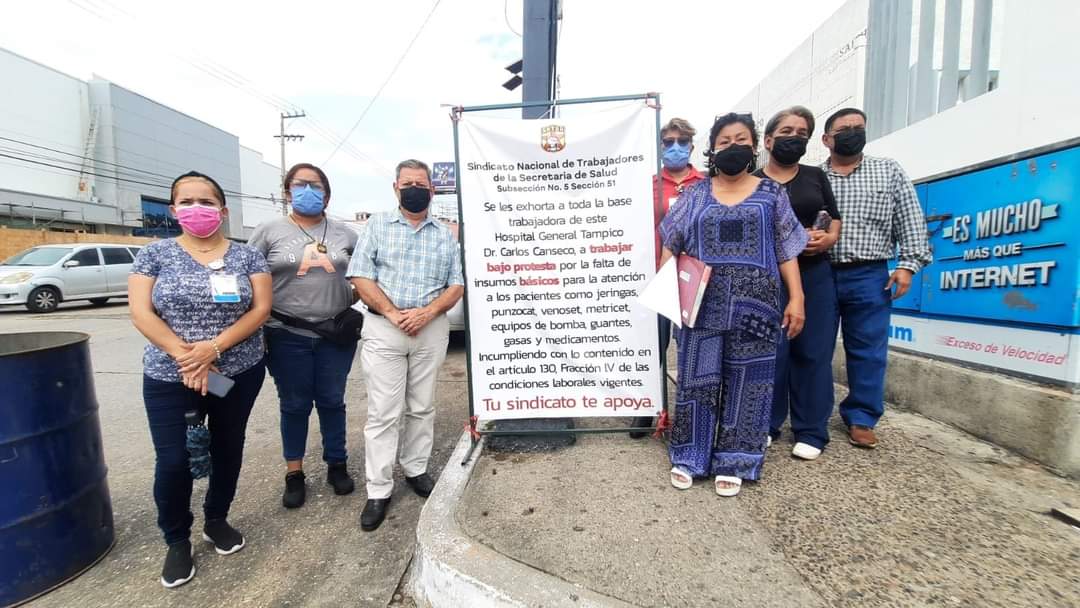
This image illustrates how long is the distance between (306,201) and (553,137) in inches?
56.8

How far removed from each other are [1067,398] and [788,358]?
1272 mm

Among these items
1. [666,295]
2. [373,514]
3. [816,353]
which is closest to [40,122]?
[373,514]

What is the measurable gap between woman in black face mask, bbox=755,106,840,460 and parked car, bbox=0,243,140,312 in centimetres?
1467

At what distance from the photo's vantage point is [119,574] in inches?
89.9

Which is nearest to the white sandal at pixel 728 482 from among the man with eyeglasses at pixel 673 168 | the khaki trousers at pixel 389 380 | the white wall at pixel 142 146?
the man with eyeglasses at pixel 673 168

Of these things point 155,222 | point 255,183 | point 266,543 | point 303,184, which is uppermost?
point 255,183

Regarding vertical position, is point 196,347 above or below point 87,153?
below

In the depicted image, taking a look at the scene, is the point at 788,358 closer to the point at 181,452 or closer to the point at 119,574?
the point at 181,452

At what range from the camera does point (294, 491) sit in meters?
2.91

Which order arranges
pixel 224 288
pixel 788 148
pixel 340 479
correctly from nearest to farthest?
pixel 224 288
pixel 788 148
pixel 340 479

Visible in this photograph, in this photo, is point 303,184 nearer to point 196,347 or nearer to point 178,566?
point 196,347

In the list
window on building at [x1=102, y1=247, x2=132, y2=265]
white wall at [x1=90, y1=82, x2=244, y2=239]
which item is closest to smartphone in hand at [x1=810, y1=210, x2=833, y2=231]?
window on building at [x1=102, y1=247, x2=132, y2=265]

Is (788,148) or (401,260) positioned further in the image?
(401,260)

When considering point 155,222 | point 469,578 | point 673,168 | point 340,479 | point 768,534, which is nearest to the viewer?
point 469,578
